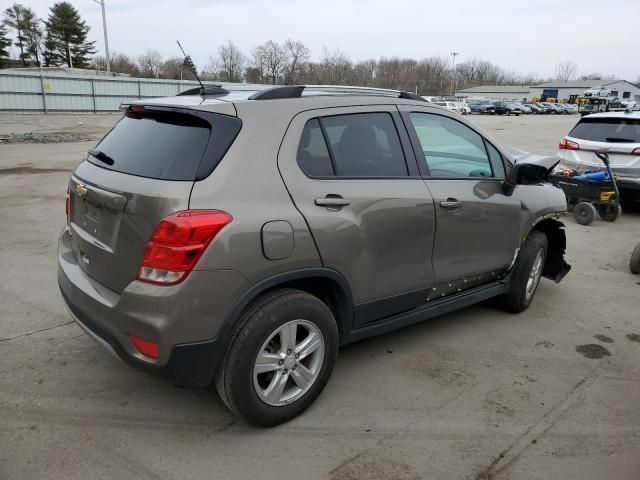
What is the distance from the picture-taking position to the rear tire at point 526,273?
459cm

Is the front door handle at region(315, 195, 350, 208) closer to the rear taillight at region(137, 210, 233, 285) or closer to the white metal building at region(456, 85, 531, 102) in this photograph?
the rear taillight at region(137, 210, 233, 285)

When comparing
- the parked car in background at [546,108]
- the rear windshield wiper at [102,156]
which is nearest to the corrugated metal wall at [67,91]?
the rear windshield wiper at [102,156]

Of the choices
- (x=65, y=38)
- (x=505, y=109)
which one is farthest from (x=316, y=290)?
(x=65, y=38)

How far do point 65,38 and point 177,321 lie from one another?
303 ft

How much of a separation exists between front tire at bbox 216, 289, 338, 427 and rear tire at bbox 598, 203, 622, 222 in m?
7.45

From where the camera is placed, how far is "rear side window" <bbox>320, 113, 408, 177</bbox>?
10.4 ft

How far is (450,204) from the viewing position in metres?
3.68

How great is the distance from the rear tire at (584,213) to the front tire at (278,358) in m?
6.94

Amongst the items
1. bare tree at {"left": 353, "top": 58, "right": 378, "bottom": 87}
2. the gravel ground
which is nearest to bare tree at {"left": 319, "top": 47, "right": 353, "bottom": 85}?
bare tree at {"left": 353, "top": 58, "right": 378, "bottom": 87}

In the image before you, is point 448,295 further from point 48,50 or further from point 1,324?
point 48,50

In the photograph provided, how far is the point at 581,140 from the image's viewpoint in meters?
9.41

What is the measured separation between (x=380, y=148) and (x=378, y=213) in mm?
470

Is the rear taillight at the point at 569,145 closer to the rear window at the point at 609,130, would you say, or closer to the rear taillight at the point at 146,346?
the rear window at the point at 609,130

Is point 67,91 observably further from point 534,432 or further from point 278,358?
point 534,432
